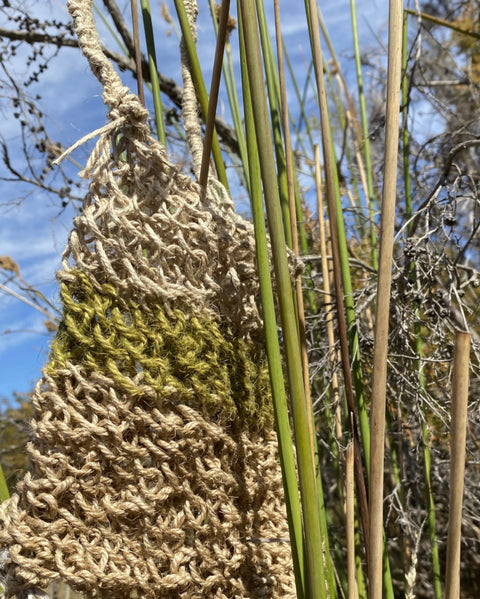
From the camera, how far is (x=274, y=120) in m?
0.70

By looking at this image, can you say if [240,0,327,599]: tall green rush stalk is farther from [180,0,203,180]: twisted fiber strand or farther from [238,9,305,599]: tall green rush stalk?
[180,0,203,180]: twisted fiber strand

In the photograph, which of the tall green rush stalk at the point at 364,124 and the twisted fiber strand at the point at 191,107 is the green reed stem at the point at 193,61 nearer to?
the twisted fiber strand at the point at 191,107

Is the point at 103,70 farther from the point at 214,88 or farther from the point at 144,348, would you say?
the point at 144,348

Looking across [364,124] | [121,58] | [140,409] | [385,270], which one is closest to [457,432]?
[385,270]

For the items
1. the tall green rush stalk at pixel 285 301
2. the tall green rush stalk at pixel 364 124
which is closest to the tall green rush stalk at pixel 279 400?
the tall green rush stalk at pixel 285 301

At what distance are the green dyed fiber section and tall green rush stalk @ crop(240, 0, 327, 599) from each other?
0.11m

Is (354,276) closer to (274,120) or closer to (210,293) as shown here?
(274,120)

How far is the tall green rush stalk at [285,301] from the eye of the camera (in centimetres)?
39

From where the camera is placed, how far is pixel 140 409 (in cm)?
45

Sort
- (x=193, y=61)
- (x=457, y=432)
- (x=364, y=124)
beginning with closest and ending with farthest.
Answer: (x=457, y=432) → (x=193, y=61) → (x=364, y=124)

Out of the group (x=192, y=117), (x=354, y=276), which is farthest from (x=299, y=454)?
(x=354, y=276)

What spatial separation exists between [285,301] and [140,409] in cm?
16

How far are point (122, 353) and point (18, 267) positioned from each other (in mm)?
936

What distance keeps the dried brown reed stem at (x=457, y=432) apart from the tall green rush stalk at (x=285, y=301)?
0.30 ft
